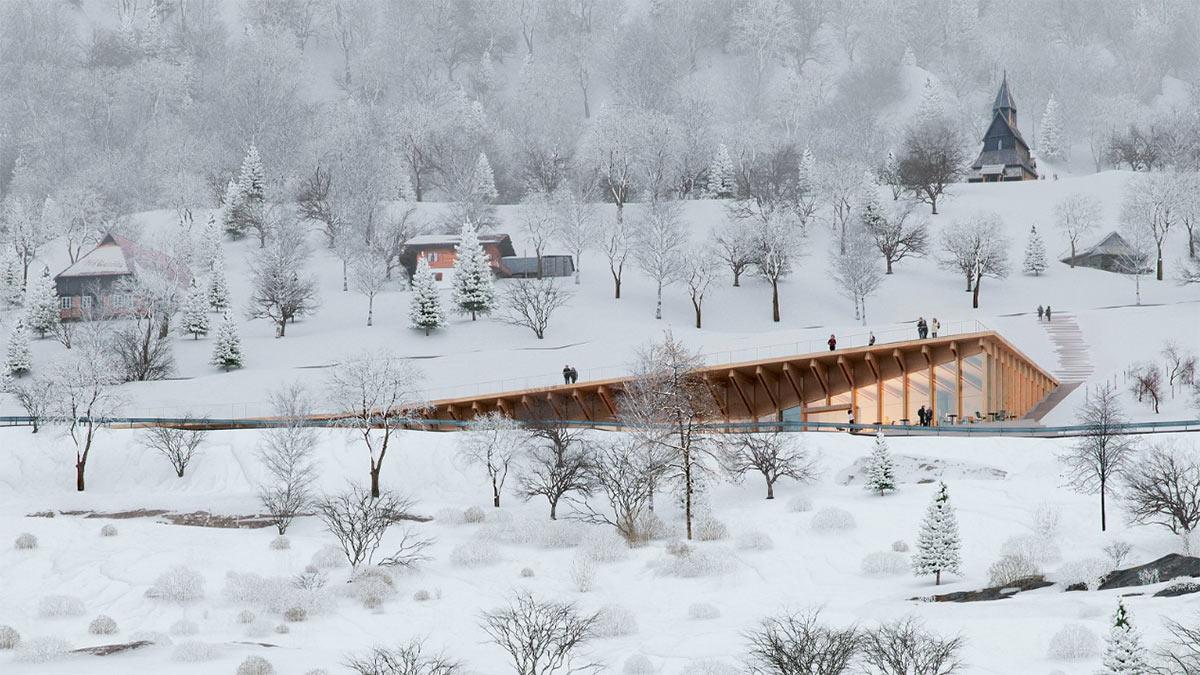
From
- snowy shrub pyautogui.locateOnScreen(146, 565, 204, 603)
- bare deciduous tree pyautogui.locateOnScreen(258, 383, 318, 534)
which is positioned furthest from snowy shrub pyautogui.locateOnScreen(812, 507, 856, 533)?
snowy shrub pyautogui.locateOnScreen(146, 565, 204, 603)

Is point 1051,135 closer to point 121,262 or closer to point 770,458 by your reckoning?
point 121,262

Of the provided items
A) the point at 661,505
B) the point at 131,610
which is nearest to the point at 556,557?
the point at 661,505

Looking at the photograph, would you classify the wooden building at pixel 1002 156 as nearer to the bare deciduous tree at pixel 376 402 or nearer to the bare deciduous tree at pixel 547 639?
the bare deciduous tree at pixel 376 402

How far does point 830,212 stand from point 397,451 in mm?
67367

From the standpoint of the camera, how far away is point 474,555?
122ft

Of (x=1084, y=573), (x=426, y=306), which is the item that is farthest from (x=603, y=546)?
(x=426, y=306)

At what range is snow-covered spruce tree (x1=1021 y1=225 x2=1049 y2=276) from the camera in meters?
91.7

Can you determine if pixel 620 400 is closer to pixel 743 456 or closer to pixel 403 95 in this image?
pixel 743 456

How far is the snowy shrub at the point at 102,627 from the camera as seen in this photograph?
29.2 m

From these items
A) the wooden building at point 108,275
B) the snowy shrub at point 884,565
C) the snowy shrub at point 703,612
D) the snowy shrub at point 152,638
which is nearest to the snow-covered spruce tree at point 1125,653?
the snowy shrub at point 703,612

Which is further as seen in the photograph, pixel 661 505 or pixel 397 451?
pixel 397 451

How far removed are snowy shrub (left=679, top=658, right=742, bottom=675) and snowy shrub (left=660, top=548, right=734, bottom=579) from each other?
32.0 feet

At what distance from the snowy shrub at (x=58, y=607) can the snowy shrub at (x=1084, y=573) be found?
25.9 m

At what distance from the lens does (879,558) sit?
35000 mm
